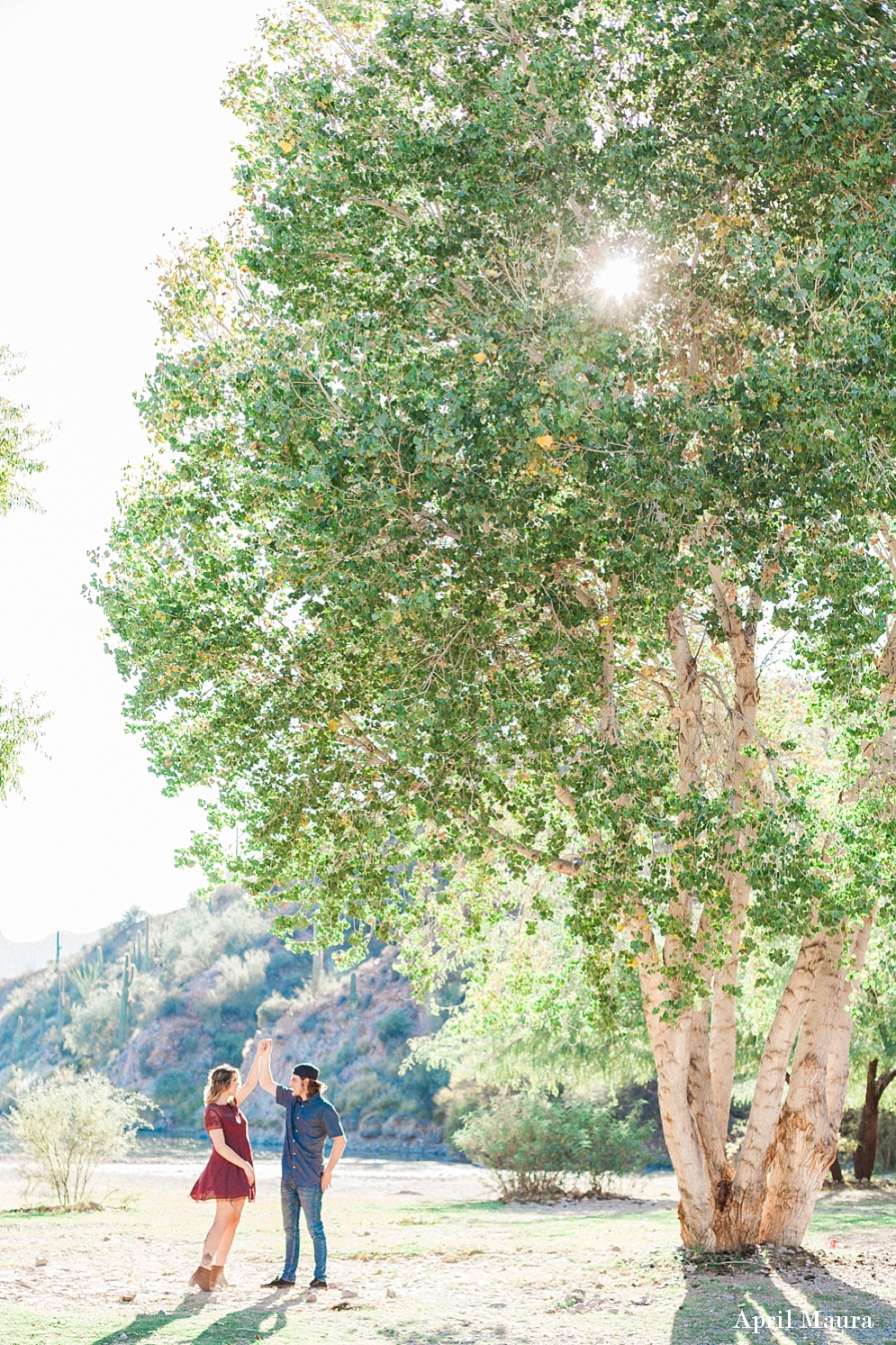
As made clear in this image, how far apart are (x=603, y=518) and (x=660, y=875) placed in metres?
2.45

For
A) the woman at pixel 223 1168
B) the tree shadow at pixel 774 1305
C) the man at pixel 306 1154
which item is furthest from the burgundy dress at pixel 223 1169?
the tree shadow at pixel 774 1305

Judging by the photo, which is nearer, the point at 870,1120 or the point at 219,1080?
the point at 219,1080

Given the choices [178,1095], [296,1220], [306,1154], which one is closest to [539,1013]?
[296,1220]

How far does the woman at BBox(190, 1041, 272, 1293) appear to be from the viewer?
8.06 meters

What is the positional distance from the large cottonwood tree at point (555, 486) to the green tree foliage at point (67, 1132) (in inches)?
345

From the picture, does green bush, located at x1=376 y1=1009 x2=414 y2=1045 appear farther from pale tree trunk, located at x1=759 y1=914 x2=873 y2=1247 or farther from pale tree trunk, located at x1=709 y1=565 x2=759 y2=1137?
pale tree trunk, located at x1=759 y1=914 x2=873 y2=1247

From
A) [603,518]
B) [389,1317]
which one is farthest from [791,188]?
[389,1317]

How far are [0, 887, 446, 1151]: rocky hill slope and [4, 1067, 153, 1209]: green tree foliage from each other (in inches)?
1234

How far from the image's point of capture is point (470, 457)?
7.67 metres

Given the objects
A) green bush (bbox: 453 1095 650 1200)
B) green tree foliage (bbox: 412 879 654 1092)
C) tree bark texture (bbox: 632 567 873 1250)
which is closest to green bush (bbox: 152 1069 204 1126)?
green tree foliage (bbox: 412 879 654 1092)

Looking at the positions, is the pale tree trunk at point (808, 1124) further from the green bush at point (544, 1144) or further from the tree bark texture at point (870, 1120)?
the tree bark texture at point (870, 1120)

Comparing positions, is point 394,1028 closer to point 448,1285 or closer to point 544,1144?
point 544,1144

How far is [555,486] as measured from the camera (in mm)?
8133

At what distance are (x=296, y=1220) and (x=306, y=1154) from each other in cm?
66
